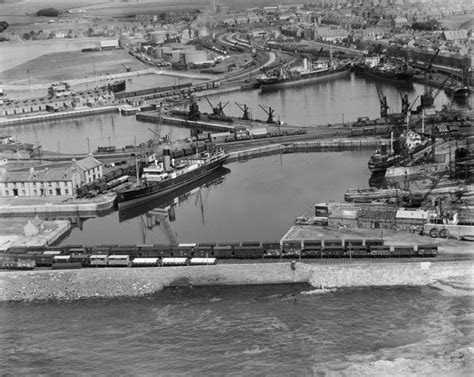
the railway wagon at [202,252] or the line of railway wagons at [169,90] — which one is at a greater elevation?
the line of railway wagons at [169,90]

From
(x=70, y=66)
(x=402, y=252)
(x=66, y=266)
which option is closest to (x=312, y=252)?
(x=402, y=252)

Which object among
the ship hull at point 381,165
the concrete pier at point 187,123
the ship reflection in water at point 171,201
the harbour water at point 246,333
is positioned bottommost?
the ship reflection in water at point 171,201

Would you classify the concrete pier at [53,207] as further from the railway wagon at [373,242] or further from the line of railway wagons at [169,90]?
the line of railway wagons at [169,90]

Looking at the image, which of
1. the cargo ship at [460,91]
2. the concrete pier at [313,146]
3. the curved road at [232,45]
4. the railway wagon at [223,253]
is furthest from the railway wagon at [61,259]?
the curved road at [232,45]

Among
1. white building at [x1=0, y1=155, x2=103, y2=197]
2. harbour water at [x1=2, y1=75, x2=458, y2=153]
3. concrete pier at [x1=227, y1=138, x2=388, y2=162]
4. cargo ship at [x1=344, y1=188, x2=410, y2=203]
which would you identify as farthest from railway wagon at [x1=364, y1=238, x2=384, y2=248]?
harbour water at [x1=2, y1=75, x2=458, y2=153]

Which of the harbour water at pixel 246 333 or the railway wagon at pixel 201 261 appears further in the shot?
the railway wagon at pixel 201 261

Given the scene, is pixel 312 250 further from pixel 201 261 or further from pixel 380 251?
pixel 201 261

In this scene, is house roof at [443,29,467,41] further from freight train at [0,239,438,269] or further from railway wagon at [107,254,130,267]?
railway wagon at [107,254,130,267]

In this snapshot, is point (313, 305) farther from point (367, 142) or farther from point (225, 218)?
point (367, 142)
